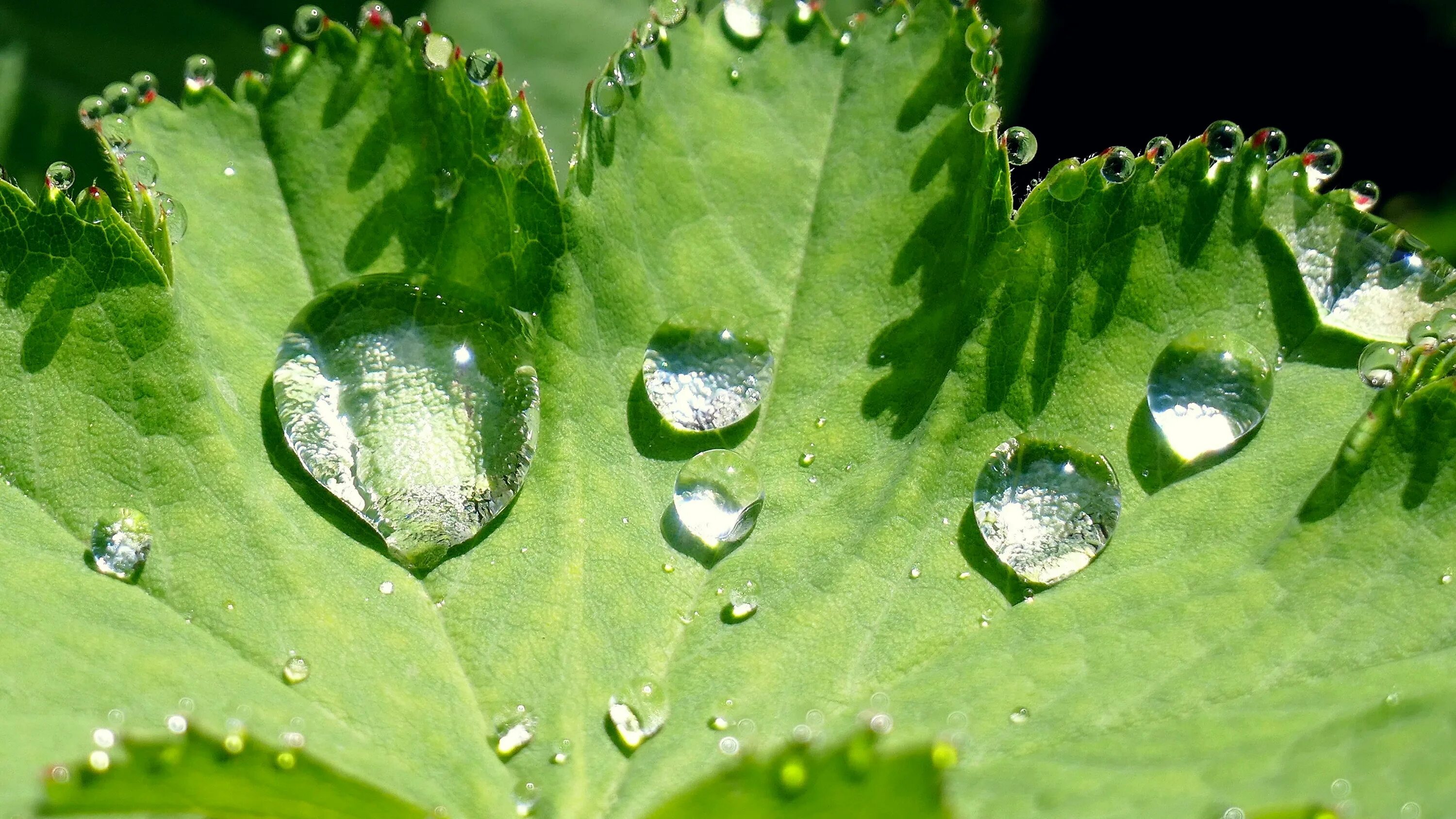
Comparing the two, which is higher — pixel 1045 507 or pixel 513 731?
pixel 1045 507

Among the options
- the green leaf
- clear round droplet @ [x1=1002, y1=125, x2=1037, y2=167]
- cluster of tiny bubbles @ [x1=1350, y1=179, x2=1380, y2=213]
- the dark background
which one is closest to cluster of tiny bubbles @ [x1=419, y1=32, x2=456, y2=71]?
the green leaf

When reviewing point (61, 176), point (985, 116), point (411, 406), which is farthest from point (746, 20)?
point (61, 176)

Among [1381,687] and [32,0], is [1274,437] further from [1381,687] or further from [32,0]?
[32,0]

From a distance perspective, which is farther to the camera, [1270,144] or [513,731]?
[1270,144]

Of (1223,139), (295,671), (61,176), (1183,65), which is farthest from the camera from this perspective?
(1183,65)

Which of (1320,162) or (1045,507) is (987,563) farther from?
(1320,162)

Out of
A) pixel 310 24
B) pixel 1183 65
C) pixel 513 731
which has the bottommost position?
pixel 513 731

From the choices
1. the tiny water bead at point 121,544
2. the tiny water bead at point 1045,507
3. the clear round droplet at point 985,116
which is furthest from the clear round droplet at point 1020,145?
the tiny water bead at point 121,544

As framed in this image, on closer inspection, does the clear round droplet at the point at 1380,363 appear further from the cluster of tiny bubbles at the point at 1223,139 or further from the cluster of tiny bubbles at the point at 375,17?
the cluster of tiny bubbles at the point at 375,17
